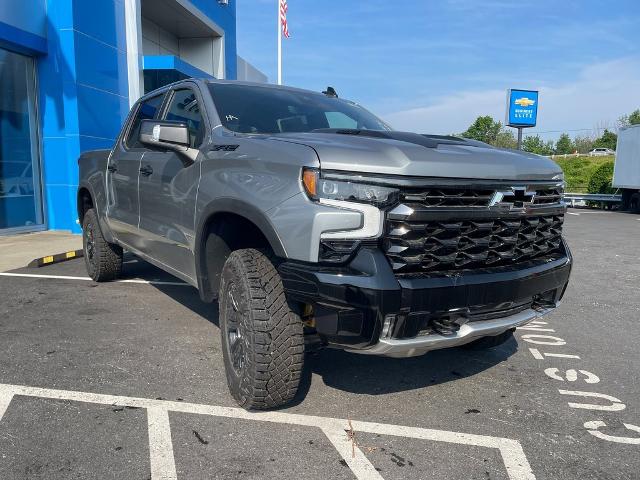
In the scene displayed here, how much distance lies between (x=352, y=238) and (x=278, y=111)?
1637mm

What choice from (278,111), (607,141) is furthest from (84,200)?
(607,141)

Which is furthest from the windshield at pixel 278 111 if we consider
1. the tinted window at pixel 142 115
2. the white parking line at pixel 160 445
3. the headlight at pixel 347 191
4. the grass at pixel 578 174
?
the grass at pixel 578 174

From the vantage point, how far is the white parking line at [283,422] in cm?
246

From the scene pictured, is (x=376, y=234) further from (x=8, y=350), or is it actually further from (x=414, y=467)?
(x=8, y=350)

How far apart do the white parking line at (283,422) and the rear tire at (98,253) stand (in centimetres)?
261

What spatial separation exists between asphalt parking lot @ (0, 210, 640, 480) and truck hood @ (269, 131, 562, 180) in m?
1.34

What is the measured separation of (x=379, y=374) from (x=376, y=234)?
4.70 ft

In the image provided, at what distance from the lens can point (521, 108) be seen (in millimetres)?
24734

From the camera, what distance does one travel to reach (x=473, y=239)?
270 cm

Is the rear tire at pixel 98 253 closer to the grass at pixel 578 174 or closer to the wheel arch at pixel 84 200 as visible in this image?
the wheel arch at pixel 84 200

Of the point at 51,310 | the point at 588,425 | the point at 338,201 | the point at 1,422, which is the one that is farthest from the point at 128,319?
the point at 588,425

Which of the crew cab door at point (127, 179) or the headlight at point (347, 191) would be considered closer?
the headlight at point (347, 191)

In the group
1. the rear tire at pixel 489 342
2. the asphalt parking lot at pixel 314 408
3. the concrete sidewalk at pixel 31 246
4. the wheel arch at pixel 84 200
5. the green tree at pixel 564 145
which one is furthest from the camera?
the green tree at pixel 564 145

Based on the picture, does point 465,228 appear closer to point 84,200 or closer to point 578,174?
point 84,200
